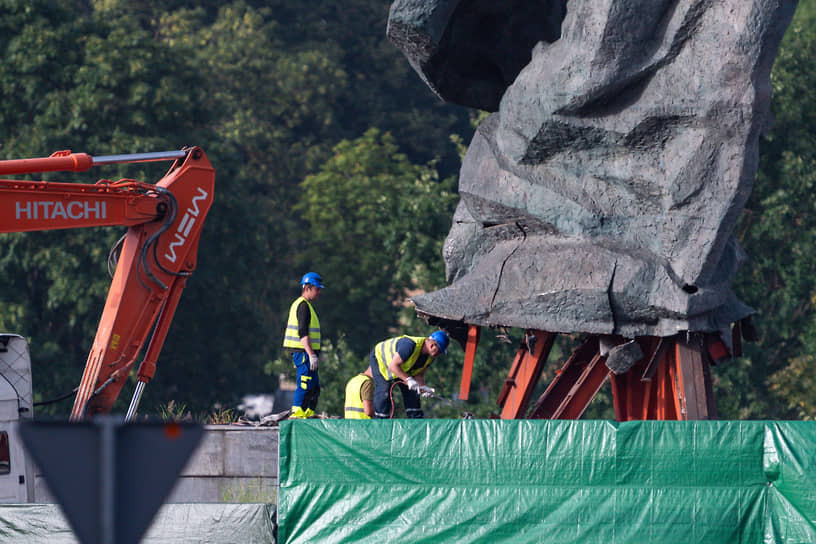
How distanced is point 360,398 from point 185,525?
3.08m

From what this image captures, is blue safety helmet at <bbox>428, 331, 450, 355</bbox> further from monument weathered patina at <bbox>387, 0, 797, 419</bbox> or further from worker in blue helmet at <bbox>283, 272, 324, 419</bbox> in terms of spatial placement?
worker in blue helmet at <bbox>283, 272, 324, 419</bbox>

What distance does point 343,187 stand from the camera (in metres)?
28.0

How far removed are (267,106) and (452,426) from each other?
21924mm

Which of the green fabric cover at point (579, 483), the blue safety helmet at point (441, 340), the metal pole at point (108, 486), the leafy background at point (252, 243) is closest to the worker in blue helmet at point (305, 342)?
the blue safety helmet at point (441, 340)

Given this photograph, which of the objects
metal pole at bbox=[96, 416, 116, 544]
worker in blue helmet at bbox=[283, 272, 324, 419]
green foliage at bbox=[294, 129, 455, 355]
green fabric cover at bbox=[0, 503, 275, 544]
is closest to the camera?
metal pole at bbox=[96, 416, 116, 544]

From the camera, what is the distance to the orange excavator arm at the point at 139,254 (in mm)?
13375

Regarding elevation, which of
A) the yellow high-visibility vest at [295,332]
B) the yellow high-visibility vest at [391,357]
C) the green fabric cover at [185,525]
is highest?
the yellow high-visibility vest at [295,332]

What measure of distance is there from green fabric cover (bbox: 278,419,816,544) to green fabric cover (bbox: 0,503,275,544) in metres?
0.40

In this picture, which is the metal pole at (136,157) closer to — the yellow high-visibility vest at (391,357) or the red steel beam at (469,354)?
the yellow high-visibility vest at (391,357)

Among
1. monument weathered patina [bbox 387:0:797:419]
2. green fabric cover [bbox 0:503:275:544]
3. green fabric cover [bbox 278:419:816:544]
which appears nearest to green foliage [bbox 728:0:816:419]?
monument weathered patina [bbox 387:0:797:419]

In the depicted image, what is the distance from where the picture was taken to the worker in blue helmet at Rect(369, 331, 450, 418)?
12.1 meters

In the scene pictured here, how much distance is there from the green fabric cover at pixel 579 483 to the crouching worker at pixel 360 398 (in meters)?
2.87

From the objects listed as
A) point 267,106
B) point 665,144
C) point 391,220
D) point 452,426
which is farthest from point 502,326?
point 267,106

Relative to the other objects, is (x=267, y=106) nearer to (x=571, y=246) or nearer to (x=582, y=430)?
(x=571, y=246)
